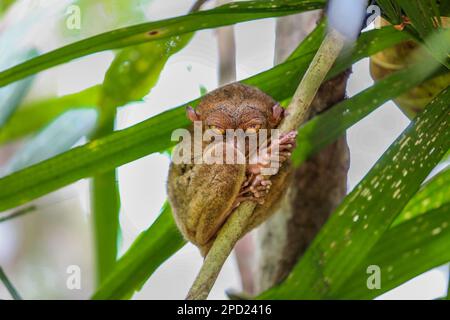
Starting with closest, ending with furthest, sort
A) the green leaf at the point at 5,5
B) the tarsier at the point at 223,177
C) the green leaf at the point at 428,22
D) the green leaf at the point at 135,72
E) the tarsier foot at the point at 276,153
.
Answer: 1. the green leaf at the point at 428,22
2. the tarsier foot at the point at 276,153
3. the tarsier at the point at 223,177
4. the green leaf at the point at 135,72
5. the green leaf at the point at 5,5

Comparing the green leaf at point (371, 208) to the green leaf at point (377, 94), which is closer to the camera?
the green leaf at point (371, 208)

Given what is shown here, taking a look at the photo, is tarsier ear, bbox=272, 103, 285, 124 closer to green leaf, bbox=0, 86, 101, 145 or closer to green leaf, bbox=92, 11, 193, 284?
green leaf, bbox=92, 11, 193, 284

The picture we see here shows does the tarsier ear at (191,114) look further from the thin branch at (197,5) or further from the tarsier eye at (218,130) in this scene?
the thin branch at (197,5)

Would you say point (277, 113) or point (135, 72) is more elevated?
point (135, 72)

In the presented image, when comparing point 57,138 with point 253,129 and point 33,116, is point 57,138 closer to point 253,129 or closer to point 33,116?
point 33,116

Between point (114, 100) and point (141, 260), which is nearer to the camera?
point (141, 260)

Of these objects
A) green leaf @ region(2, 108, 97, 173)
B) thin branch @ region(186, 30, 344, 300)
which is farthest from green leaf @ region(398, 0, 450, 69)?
green leaf @ region(2, 108, 97, 173)

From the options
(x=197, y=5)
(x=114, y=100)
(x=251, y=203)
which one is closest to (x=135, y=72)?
(x=114, y=100)

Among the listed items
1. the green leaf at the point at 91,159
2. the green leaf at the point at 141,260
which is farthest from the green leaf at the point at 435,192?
the green leaf at the point at 141,260
